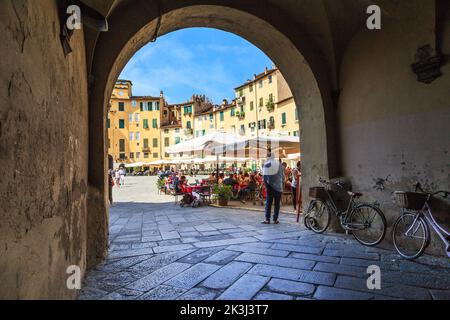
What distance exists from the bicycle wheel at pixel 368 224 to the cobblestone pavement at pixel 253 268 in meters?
0.17

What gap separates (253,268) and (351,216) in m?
2.40

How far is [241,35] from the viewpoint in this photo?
600 cm

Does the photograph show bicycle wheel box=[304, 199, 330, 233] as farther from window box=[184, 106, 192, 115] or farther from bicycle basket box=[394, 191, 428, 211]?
window box=[184, 106, 192, 115]

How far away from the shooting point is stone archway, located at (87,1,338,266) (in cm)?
401

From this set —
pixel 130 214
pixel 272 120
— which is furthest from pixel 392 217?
pixel 272 120

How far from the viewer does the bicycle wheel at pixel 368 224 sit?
4.62 metres

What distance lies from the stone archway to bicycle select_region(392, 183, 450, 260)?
1.62 meters

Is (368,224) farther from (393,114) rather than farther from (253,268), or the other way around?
(253,268)

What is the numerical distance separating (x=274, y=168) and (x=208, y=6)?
350cm

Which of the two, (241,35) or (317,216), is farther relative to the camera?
(241,35)

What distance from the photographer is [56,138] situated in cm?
228

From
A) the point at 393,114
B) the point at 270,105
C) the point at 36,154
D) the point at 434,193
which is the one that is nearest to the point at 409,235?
the point at 434,193

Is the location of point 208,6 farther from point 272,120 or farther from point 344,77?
point 272,120

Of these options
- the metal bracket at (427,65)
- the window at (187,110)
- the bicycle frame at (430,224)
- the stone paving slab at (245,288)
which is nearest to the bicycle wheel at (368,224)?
the bicycle frame at (430,224)
